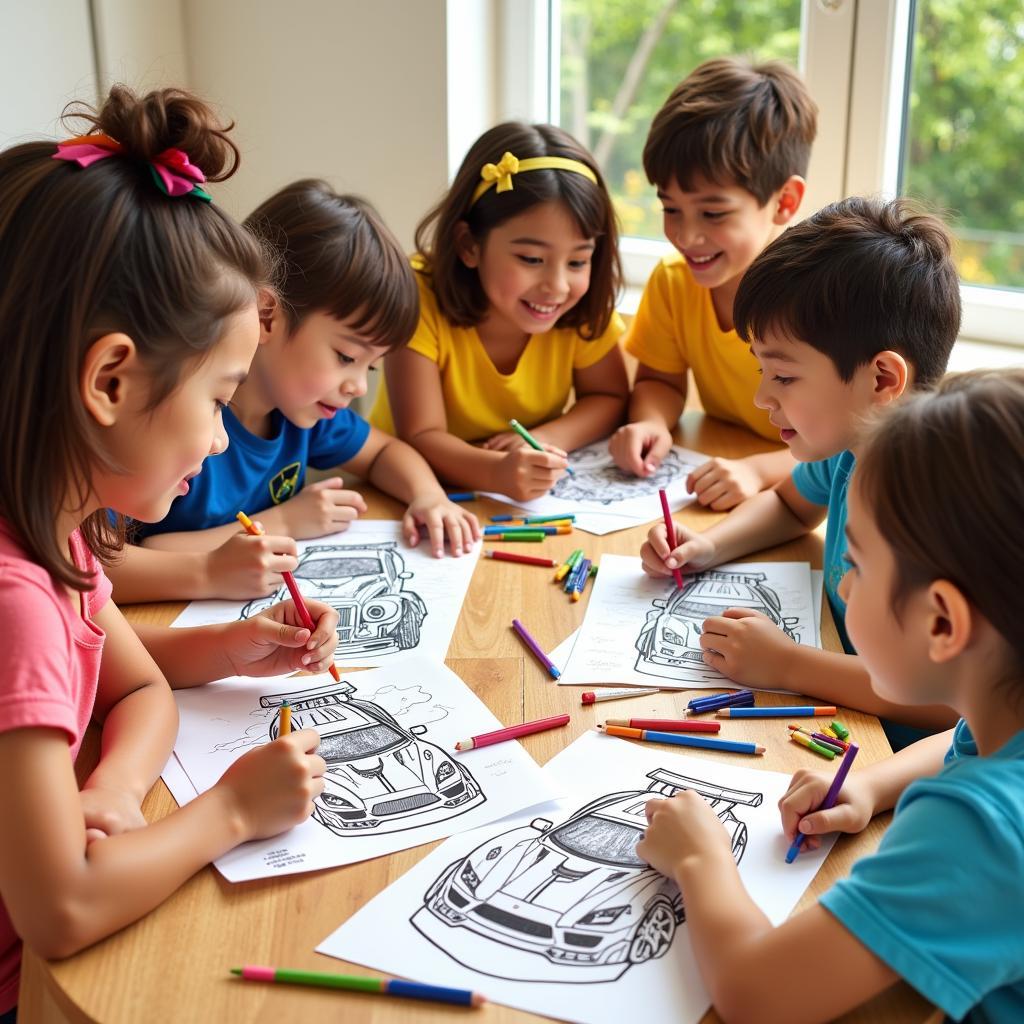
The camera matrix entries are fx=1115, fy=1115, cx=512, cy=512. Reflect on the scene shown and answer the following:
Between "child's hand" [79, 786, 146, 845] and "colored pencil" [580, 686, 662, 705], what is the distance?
1.37 feet

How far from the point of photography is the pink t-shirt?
0.76 m

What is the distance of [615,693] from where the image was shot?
108 centimetres

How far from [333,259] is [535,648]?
627 mm

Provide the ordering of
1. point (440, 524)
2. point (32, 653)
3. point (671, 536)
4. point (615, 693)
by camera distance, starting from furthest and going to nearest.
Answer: point (440, 524)
point (671, 536)
point (615, 693)
point (32, 653)

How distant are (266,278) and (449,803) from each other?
501 mm

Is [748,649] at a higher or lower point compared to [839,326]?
lower

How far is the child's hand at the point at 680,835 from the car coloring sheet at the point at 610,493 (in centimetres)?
65

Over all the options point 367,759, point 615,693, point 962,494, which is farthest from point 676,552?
point 962,494

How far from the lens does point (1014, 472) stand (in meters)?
0.72

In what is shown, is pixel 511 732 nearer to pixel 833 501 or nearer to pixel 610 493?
pixel 833 501

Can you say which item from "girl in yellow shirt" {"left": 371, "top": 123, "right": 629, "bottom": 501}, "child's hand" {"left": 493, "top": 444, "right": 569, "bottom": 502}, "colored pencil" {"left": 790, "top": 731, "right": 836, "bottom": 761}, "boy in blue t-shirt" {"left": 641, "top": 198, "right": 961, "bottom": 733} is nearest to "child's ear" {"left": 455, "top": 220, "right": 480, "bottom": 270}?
"girl in yellow shirt" {"left": 371, "top": 123, "right": 629, "bottom": 501}

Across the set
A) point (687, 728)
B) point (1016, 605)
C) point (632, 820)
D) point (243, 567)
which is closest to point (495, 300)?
point (243, 567)

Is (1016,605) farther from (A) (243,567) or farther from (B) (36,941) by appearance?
(A) (243,567)

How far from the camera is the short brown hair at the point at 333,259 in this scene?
148 centimetres
